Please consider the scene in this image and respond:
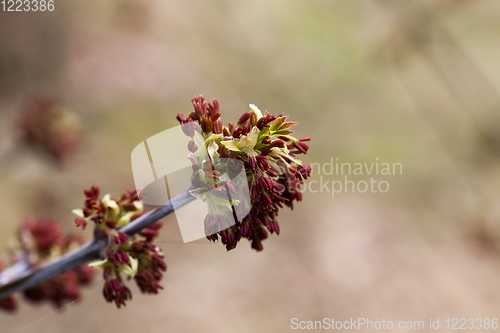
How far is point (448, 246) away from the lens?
659 cm

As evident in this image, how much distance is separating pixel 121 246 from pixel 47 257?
1070mm

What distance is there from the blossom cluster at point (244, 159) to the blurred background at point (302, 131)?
327 centimetres

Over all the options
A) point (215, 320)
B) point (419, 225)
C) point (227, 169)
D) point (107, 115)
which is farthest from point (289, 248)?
point (227, 169)

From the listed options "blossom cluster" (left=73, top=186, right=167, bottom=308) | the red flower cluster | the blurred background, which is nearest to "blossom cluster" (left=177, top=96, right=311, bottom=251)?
"blossom cluster" (left=73, top=186, right=167, bottom=308)

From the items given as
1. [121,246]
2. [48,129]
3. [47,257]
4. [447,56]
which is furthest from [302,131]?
[121,246]

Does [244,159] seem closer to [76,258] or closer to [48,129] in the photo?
[76,258]

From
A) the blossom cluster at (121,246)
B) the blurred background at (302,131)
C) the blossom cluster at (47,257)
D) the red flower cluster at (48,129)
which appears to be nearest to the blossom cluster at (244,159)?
the blossom cluster at (121,246)

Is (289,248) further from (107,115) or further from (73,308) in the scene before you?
(107,115)

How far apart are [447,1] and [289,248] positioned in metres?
5.22

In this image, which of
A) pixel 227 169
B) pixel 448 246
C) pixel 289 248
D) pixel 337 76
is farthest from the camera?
pixel 337 76

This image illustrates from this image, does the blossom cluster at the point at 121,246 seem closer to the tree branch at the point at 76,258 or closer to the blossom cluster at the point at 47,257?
the tree branch at the point at 76,258

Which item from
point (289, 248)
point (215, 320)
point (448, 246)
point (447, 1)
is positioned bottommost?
point (448, 246)

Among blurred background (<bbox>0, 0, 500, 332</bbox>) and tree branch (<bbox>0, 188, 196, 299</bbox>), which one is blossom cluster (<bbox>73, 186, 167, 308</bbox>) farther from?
blurred background (<bbox>0, 0, 500, 332</bbox>)

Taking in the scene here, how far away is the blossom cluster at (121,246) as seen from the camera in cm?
150
